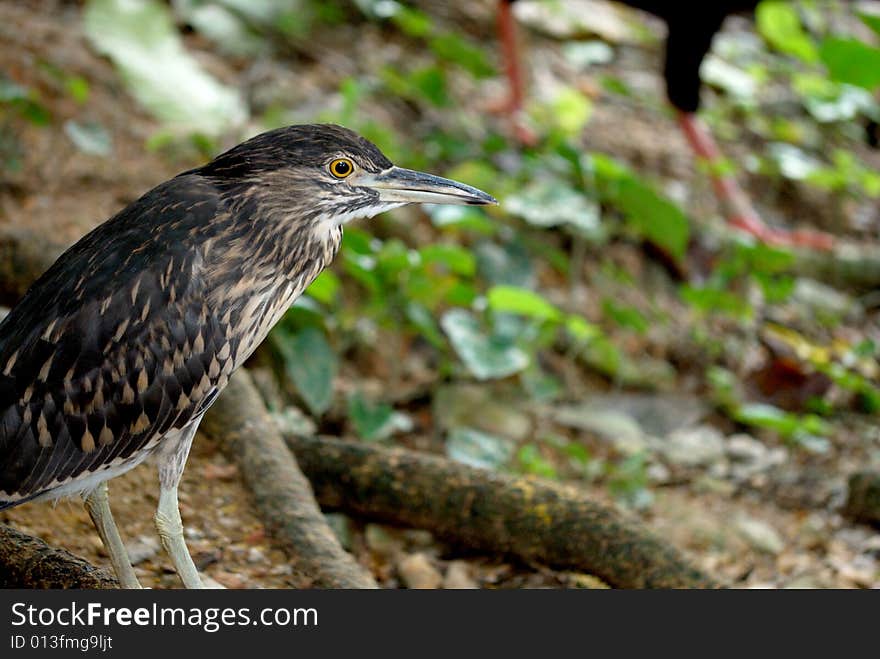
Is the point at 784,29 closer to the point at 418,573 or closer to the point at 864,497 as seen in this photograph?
the point at 864,497

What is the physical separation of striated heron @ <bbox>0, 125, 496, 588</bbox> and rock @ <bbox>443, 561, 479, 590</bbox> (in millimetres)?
1552

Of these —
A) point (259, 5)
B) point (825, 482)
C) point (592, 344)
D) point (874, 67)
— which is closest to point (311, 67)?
point (259, 5)

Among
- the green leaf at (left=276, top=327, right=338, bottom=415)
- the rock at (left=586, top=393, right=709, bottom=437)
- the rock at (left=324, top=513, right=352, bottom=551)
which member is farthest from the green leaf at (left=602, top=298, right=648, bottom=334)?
the rock at (left=324, top=513, right=352, bottom=551)

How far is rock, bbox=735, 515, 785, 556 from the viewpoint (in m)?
5.23

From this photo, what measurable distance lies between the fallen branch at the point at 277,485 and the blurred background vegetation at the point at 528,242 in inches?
20.4

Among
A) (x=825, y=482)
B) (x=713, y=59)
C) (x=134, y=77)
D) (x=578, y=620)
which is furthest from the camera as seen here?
(x=713, y=59)

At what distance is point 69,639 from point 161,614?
0.23 meters

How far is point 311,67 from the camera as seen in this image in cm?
774

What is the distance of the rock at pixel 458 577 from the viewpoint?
431cm

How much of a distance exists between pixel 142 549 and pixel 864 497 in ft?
11.5

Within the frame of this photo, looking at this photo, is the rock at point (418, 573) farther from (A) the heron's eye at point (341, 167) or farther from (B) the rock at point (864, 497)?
(B) the rock at point (864, 497)

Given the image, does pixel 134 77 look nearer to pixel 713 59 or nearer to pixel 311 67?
pixel 311 67

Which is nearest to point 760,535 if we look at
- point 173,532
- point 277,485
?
point 277,485

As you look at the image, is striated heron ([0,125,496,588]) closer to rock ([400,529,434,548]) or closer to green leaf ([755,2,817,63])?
rock ([400,529,434,548])
